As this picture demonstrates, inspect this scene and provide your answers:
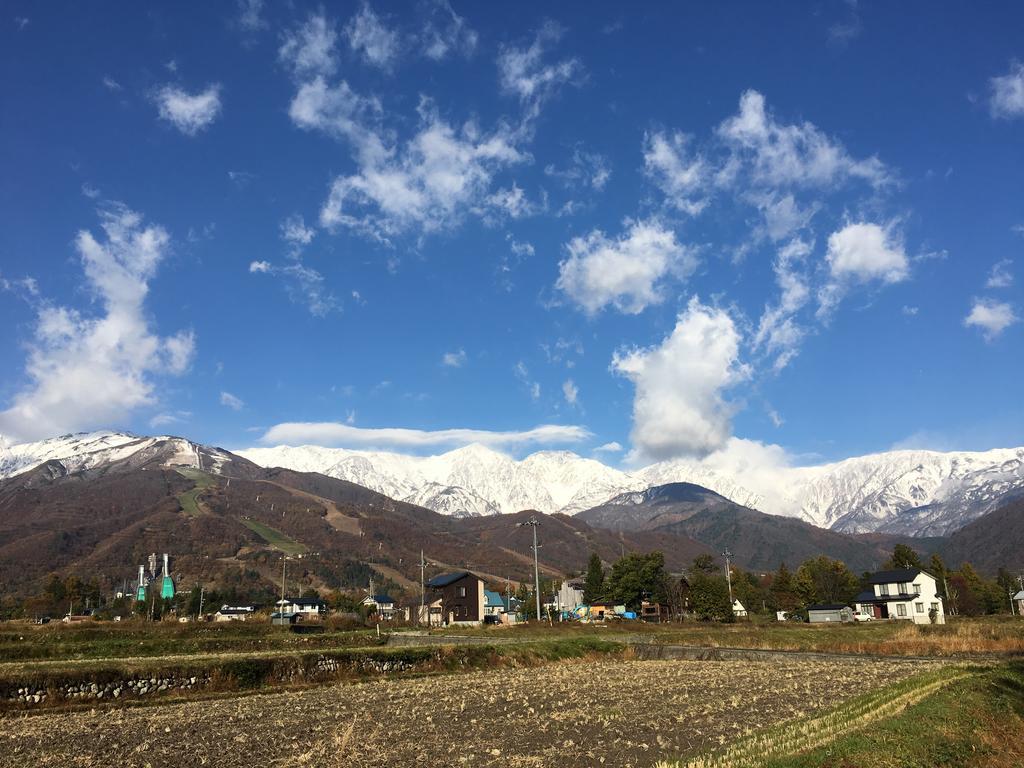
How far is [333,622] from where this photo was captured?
76938mm

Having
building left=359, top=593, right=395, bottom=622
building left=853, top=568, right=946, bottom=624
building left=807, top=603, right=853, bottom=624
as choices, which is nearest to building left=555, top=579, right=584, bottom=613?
building left=359, top=593, right=395, bottom=622

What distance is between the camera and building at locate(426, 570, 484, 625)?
105438 millimetres

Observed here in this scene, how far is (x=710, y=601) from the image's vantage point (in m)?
89.6

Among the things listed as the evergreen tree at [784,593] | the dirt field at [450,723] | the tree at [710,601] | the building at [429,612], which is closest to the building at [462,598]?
the building at [429,612]

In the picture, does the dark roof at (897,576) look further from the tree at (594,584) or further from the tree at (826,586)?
the tree at (594,584)

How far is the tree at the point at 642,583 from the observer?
104000mm

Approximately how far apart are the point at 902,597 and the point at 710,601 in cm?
2825

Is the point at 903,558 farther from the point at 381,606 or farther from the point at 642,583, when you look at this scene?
the point at 381,606

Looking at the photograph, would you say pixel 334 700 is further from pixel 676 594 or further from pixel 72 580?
pixel 72 580

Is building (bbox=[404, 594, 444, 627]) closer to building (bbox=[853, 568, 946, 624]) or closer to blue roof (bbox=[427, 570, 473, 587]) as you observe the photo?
blue roof (bbox=[427, 570, 473, 587])

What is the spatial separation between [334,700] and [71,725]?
876 centimetres

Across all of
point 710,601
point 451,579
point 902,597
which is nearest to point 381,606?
point 451,579

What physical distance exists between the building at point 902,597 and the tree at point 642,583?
27559mm

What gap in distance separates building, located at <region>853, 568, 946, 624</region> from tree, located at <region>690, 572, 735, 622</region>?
23.5 meters
